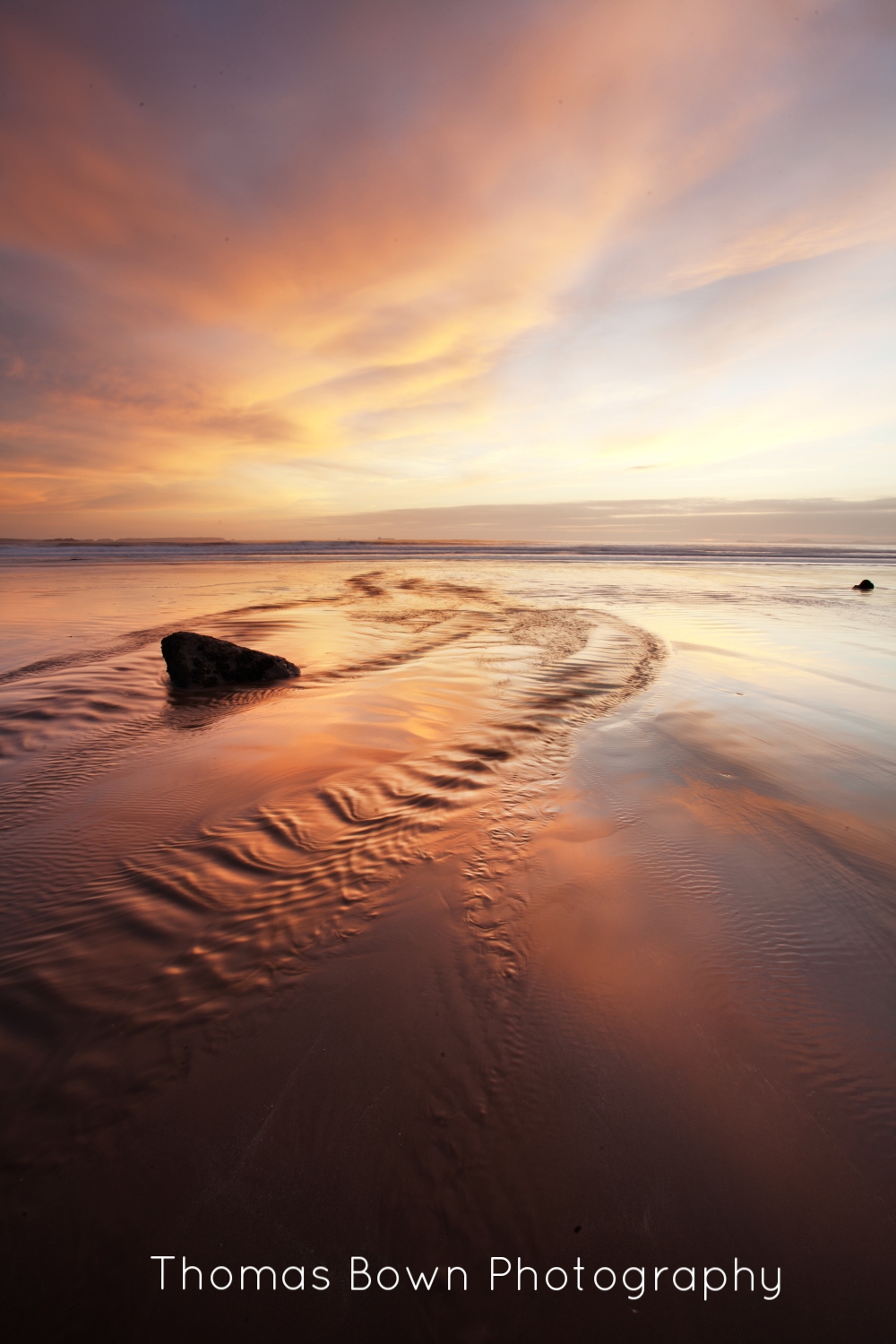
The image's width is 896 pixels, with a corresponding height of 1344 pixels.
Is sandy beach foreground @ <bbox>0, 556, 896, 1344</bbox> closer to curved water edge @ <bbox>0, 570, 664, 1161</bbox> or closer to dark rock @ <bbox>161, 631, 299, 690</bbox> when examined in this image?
curved water edge @ <bbox>0, 570, 664, 1161</bbox>

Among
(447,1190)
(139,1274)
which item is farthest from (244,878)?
(447,1190)

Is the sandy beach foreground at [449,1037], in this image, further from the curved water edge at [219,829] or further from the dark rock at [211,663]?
the dark rock at [211,663]

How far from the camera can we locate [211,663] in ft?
22.4

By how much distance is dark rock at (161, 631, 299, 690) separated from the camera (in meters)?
6.71

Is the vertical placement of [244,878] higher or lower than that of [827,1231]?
higher

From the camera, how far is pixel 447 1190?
4.95 feet

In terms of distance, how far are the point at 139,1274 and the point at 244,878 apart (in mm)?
1578

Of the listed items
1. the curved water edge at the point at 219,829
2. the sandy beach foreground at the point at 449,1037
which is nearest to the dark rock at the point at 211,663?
the curved water edge at the point at 219,829

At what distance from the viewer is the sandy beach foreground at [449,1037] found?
4.51ft

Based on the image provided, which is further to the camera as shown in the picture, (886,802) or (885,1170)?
(886,802)

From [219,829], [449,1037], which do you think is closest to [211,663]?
[219,829]

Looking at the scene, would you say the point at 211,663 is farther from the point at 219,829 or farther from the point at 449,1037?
the point at 449,1037

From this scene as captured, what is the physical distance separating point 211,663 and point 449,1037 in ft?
19.4

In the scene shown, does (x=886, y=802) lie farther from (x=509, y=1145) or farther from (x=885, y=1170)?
(x=509, y=1145)
